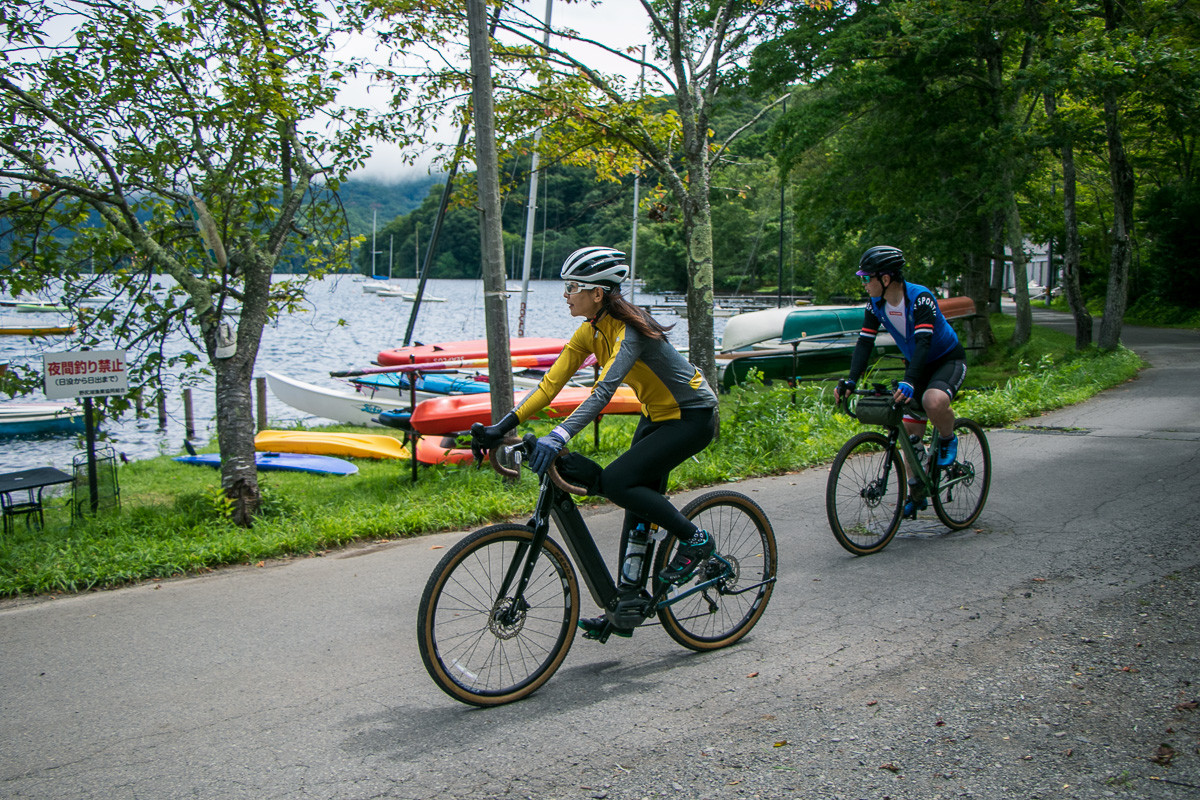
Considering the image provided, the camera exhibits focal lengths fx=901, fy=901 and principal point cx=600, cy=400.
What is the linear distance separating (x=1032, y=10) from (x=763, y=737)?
2017cm

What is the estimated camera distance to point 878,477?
5832 mm

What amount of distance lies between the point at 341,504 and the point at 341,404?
15522 millimetres

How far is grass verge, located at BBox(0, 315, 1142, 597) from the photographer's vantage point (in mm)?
6250

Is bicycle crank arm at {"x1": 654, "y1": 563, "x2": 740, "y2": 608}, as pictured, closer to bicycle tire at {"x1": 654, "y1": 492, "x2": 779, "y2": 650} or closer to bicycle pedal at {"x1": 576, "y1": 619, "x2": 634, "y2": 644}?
bicycle tire at {"x1": 654, "y1": 492, "x2": 779, "y2": 650}

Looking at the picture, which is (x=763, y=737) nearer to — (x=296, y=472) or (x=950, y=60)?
(x=296, y=472)

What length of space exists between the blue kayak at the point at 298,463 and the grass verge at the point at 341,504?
0.99 ft

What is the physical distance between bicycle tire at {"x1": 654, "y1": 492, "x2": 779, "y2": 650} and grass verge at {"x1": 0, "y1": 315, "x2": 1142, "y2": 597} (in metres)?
3.29

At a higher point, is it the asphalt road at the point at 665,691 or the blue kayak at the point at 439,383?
the blue kayak at the point at 439,383

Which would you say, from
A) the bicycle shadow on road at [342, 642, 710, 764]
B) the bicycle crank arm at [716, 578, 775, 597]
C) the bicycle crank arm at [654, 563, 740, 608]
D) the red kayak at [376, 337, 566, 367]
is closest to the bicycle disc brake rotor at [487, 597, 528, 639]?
the bicycle shadow on road at [342, 642, 710, 764]

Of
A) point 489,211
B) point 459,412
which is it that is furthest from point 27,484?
point 489,211

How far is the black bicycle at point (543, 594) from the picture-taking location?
11.9 ft

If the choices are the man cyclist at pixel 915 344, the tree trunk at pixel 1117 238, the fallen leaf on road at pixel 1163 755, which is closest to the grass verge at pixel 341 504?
the man cyclist at pixel 915 344

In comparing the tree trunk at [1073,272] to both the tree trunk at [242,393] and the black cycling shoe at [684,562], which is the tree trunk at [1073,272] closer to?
the tree trunk at [242,393]

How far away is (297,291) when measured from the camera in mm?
8922
